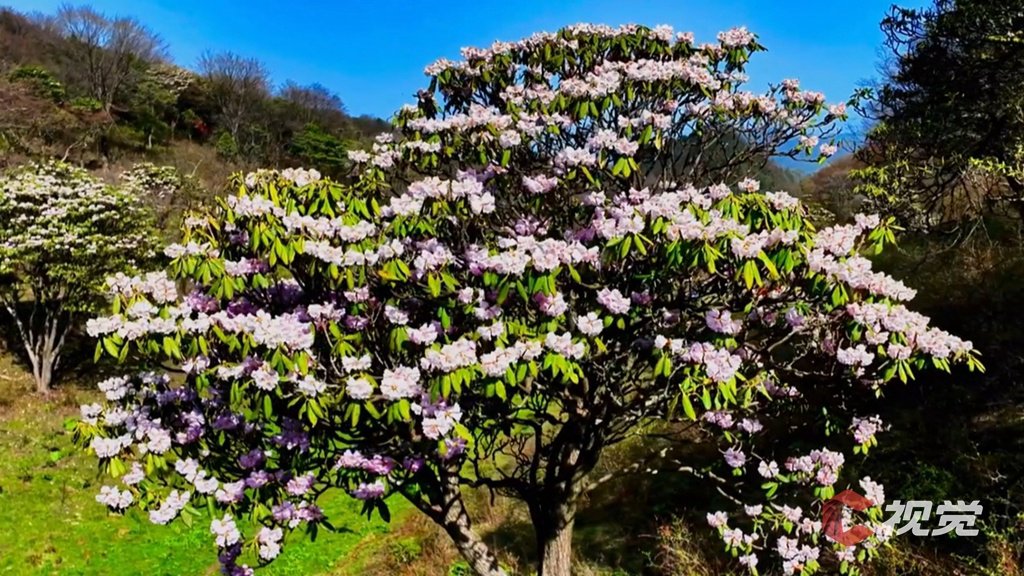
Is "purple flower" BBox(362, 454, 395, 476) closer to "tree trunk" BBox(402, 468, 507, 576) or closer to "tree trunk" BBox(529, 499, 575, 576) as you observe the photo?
"tree trunk" BBox(402, 468, 507, 576)

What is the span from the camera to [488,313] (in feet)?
13.8

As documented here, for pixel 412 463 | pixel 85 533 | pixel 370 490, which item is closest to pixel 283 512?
pixel 370 490

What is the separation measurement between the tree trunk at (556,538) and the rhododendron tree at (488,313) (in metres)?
0.33

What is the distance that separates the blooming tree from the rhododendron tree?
16.1 m

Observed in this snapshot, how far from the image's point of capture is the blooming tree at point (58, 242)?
1881cm

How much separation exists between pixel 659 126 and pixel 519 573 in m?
6.46

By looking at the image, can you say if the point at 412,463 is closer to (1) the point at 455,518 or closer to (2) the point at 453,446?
(2) the point at 453,446

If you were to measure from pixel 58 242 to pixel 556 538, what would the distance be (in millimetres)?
18544

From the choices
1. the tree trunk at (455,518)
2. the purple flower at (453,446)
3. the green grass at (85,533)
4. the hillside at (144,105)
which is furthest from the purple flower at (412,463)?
the hillside at (144,105)

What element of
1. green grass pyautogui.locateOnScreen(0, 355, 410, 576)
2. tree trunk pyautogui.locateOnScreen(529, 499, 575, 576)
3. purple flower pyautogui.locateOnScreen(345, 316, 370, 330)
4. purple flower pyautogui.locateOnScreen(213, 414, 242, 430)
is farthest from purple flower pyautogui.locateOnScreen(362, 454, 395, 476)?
green grass pyautogui.locateOnScreen(0, 355, 410, 576)

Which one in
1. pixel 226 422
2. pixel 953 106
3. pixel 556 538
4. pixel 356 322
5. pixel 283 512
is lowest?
pixel 556 538

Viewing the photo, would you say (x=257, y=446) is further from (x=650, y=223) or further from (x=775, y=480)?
(x=775, y=480)

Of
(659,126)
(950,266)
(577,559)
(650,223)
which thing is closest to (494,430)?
(650,223)

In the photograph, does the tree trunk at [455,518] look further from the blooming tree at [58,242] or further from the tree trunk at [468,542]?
the blooming tree at [58,242]
